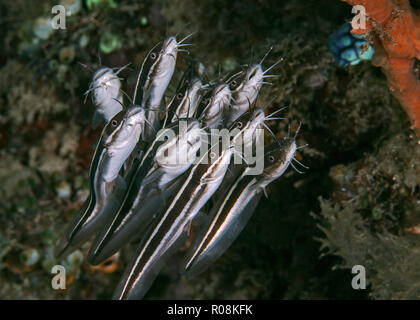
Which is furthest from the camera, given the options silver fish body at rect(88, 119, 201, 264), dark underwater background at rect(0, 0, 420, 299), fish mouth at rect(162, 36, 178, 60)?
dark underwater background at rect(0, 0, 420, 299)

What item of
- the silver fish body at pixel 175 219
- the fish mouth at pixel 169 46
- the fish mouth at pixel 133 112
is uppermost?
the fish mouth at pixel 169 46

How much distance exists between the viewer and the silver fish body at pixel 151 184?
2295 mm

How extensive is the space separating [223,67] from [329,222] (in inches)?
96.8

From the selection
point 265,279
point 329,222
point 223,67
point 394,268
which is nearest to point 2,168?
point 223,67

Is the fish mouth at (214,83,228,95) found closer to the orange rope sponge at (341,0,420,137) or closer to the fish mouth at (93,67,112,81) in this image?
the fish mouth at (93,67,112,81)

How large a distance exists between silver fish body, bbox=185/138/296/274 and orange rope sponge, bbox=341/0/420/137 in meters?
1.19

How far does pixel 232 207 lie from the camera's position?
2.55 meters

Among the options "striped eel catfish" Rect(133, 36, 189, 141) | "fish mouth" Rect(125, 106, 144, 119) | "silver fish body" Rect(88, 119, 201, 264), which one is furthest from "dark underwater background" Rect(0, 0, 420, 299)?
"silver fish body" Rect(88, 119, 201, 264)

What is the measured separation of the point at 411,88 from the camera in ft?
9.70

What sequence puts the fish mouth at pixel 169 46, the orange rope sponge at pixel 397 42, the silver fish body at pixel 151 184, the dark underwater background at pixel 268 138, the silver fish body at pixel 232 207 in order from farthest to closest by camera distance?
the dark underwater background at pixel 268 138, the fish mouth at pixel 169 46, the orange rope sponge at pixel 397 42, the silver fish body at pixel 232 207, the silver fish body at pixel 151 184

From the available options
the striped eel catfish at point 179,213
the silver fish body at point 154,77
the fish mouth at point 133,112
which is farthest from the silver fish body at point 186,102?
the striped eel catfish at point 179,213

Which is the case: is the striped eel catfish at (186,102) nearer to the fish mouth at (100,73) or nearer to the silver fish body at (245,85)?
the silver fish body at (245,85)

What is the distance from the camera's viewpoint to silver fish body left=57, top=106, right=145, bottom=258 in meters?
2.38

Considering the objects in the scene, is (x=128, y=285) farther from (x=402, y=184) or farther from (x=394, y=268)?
(x=402, y=184)
